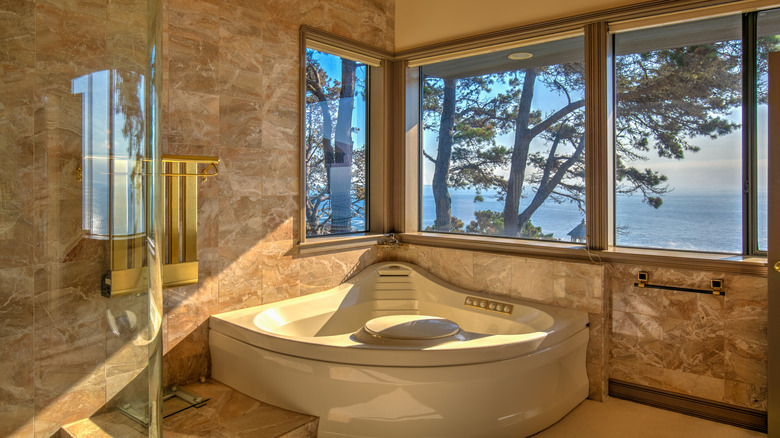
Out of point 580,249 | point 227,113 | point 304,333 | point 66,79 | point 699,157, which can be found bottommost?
point 304,333

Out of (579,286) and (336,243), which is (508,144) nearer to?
(579,286)

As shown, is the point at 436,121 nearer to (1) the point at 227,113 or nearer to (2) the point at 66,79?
(1) the point at 227,113

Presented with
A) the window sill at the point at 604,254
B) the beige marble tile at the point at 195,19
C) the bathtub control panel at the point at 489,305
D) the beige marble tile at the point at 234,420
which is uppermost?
the beige marble tile at the point at 195,19

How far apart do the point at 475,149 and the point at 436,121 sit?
1.39 ft

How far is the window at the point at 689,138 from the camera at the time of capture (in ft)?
8.87

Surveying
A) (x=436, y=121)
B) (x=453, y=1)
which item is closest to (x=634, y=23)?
(x=453, y=1)

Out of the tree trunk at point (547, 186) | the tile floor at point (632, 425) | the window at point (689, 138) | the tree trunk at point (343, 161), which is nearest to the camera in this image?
the tile floor at point (632, 425)

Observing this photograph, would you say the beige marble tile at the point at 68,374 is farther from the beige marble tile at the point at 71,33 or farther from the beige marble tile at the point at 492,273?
the beige marble tile at the point at 492,273

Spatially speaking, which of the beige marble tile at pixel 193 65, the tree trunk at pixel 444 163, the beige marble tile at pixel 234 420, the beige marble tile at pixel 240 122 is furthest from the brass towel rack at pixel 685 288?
the beige marble tile at pixel 193 65

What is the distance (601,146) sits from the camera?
2988mm

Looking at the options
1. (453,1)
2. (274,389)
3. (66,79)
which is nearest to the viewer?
(66,79)

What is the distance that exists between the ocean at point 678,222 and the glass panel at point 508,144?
0.02 meters

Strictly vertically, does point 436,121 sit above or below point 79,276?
Answer: above

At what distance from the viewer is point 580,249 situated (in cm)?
302
